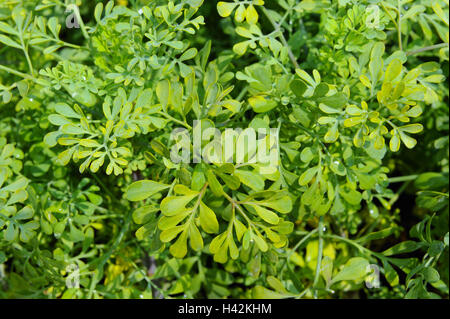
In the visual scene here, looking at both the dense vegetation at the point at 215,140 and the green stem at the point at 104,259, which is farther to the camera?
the green stem at the point at 104,259

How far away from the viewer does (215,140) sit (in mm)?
849

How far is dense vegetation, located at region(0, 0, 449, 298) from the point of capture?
89cm

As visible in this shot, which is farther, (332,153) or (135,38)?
(332,153)

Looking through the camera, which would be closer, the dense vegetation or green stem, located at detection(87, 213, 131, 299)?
the dense vegetation

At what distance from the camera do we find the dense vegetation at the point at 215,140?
891 mm

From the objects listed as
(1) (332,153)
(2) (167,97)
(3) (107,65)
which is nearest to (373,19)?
(1) (332,153)

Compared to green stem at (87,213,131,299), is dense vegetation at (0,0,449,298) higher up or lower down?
higher up

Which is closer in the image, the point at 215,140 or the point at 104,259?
the point at 215,140

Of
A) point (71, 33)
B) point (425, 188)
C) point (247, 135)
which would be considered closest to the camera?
point (247, 135)

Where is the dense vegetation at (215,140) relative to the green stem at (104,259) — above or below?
above

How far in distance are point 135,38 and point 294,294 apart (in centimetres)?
64

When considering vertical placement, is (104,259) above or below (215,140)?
below

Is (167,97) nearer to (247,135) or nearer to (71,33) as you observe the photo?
(247,135)

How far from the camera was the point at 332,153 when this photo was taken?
3.52 feet
